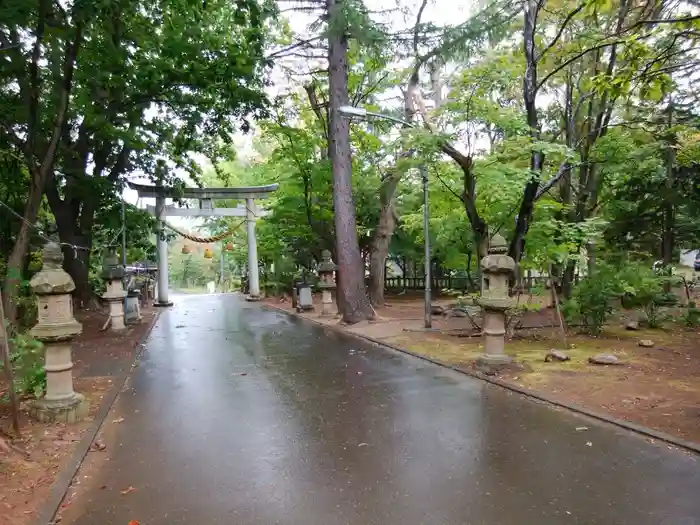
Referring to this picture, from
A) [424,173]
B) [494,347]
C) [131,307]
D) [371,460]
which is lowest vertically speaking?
[371,460]

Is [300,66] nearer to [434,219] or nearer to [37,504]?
[434,219]

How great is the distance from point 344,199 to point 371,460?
10.2m

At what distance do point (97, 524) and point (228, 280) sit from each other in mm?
41200

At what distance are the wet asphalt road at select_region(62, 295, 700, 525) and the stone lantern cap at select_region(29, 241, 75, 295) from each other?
1.69 meters

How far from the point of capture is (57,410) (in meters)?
5.56

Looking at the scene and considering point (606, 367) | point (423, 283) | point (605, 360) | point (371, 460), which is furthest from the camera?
point (423, 283)

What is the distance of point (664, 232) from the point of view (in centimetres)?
1586

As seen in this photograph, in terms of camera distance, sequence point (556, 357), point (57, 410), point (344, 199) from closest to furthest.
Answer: point (57, 410) → point (556, 357) → point (344, 199)

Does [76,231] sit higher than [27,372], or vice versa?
[76,231]

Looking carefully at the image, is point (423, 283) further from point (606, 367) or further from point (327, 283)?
point (606, 367)

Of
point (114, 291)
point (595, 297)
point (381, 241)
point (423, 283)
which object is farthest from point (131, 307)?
point (423, 283)

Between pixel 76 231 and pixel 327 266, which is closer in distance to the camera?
pixel 76 231

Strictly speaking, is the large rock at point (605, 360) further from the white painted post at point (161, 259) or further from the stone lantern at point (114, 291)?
the white painted post at point (161, 259)

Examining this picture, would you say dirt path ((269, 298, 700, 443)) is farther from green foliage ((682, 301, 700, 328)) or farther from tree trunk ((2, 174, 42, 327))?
tree trunk ((2, 174, 42, 327))
